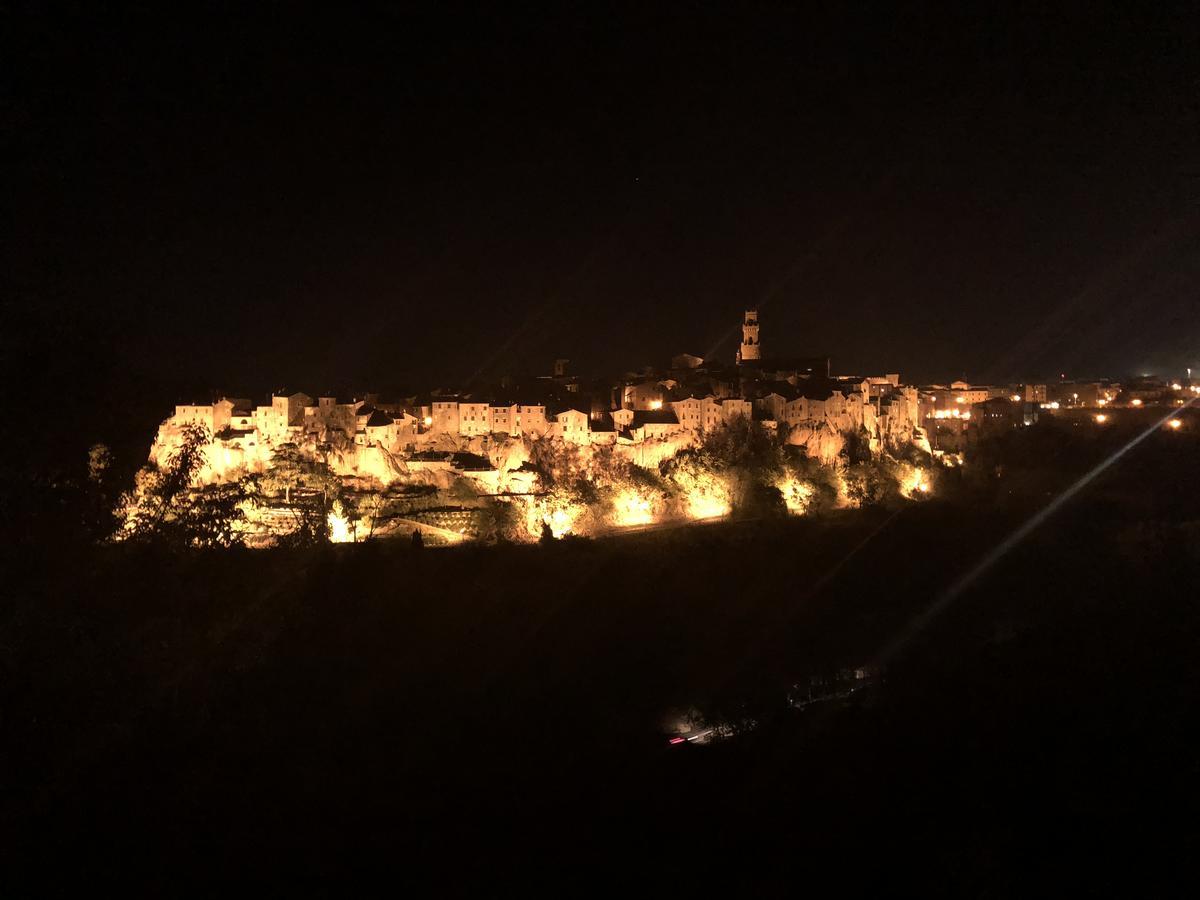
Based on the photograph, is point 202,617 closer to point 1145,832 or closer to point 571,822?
point 571,822

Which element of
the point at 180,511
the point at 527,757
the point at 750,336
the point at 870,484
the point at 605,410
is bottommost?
the point at 527,757

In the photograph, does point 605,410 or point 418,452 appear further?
point 605,410

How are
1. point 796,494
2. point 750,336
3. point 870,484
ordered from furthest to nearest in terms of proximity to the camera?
point 750,336 → point 870,484 → point 796,494

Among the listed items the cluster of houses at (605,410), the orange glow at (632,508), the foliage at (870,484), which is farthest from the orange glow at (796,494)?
the orange glow at (632,508)

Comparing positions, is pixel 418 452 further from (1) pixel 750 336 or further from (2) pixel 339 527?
(1) pixel 750 336

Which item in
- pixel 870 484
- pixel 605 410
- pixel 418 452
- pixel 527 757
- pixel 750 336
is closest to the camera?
pixel 527 757

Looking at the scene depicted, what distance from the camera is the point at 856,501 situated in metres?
30.7

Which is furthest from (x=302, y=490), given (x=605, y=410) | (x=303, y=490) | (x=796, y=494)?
(x=796, y=494)

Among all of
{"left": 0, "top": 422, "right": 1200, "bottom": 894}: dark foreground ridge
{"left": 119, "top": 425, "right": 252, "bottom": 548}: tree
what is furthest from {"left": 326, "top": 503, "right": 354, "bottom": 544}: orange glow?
{"left": 119, "top": 425, "right": 252, "bottom": 548}: tree

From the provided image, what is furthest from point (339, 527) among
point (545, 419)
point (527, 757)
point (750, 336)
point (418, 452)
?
point (750, 336)

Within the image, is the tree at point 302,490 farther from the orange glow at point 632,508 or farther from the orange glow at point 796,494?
the orange glow at point 796,494

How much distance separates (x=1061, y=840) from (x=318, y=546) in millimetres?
18663

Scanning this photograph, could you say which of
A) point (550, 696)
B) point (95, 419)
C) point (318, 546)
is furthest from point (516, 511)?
point (95, 419)

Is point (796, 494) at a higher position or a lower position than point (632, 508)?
higher
